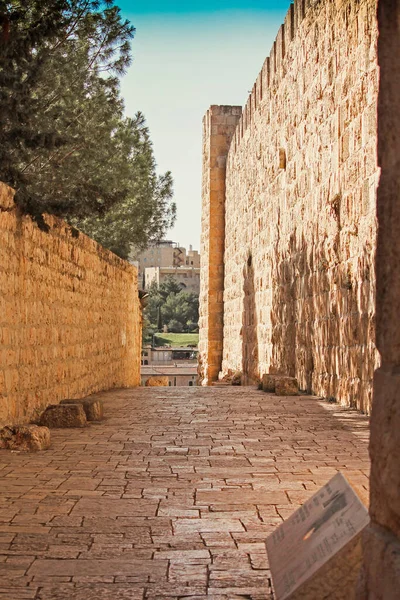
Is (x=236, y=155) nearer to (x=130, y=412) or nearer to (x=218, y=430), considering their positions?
(x=130, y=412)

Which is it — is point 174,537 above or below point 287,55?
below

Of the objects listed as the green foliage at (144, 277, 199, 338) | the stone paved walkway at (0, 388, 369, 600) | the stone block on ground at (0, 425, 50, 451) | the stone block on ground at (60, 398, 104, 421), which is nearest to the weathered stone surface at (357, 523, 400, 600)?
the stone paved walkway at (0, 388, 369, 600)

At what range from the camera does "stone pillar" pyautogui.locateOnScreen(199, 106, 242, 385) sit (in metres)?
19.0

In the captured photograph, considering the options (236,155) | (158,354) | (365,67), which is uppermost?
(236,155)

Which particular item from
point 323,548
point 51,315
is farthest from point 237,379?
point 323,548

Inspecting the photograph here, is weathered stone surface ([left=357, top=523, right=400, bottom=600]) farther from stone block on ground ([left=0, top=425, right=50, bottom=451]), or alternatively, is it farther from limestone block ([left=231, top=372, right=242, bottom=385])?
limestone block ([left=231, top=372, right=242, bottom=385])

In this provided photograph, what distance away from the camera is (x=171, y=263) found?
10419cm

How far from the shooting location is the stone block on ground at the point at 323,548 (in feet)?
7.00

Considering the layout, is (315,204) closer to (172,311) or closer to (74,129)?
(74,129)

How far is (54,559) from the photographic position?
2.95m

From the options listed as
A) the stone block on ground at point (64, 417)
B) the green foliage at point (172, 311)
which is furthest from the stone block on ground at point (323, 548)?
the green foliage at point (172, 311)

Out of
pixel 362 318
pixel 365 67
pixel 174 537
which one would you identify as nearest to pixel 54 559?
pixel 174 537

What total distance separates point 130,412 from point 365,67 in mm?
4103

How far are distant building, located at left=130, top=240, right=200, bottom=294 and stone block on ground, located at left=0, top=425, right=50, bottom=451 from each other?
71937 mm
